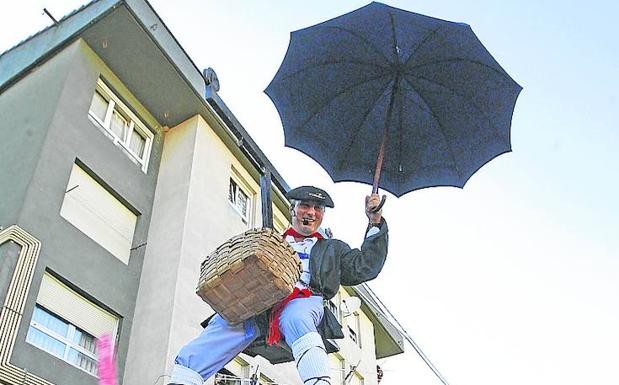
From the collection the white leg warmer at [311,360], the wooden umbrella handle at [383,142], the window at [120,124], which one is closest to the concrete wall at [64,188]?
the window at [120,124]

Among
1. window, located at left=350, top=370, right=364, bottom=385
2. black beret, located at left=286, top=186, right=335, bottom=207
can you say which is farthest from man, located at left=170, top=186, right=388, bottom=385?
window, located at left=350, top=370, right=364, bottom=385

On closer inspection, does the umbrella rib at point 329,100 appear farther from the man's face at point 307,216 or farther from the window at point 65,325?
the window at point 65,325

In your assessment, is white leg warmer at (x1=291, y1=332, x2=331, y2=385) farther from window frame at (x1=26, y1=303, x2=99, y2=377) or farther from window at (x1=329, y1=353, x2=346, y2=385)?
window at (x1=329, y1=353, x2=346, y2=385)

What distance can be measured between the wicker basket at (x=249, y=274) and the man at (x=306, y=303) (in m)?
0.19

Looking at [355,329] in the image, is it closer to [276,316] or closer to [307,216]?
[307,216]

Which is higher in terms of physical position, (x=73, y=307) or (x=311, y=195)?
(x=73, y=307)

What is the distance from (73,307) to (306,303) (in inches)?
342

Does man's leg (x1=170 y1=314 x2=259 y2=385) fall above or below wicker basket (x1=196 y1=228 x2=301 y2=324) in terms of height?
below

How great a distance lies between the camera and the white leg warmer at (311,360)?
153 inches

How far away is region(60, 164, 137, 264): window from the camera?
12.8 metres

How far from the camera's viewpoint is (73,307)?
11.9 m

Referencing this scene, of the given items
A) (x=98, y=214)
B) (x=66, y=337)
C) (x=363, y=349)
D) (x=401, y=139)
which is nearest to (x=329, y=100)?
(x=401, y=139)

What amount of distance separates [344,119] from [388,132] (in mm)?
357

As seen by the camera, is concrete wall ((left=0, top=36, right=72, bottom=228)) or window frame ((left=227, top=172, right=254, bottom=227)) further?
window frame ((left=227, top=172, right=254, bottom=227))
